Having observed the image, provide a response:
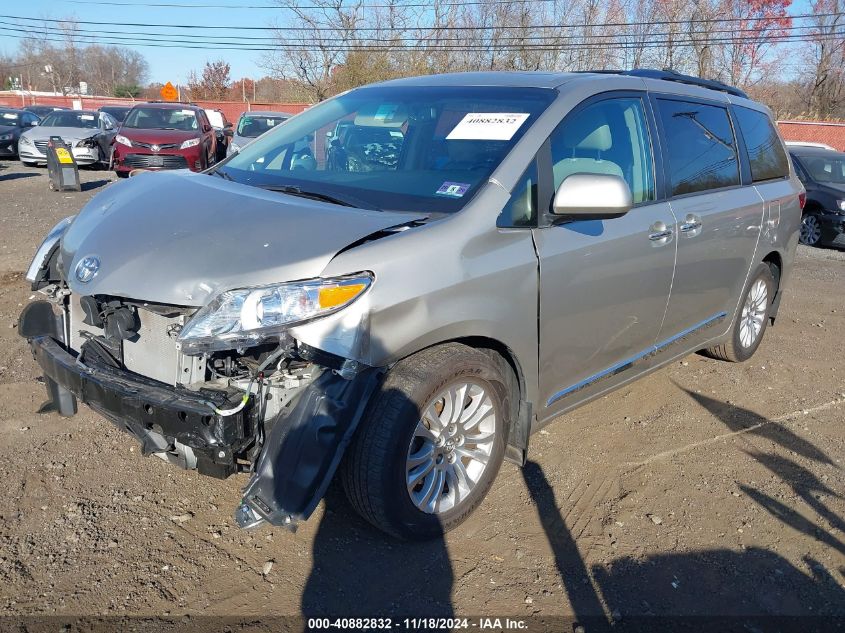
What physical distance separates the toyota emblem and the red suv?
11.6m

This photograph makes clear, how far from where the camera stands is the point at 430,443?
2.93 metres

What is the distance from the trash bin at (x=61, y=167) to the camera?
12.8 metres

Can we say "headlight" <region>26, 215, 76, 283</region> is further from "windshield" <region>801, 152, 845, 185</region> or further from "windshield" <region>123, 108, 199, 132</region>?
"windshield" <region>123, 108, 199, 132</region>

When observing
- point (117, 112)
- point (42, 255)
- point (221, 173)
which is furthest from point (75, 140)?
point (42, 255)

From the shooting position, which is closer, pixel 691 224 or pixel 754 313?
pixel 691 224

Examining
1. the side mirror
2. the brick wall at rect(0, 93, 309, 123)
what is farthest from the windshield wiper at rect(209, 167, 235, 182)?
the brick wall at rect(0, 93, 309, 123)

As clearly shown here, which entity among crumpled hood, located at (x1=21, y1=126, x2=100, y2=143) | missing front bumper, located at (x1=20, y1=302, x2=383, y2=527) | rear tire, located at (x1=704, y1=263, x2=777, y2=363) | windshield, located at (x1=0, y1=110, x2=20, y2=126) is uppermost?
windshield, located at (x1=0, y1=110, x2=20, y2=126)

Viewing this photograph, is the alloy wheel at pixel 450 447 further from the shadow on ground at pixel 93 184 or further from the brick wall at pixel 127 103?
the brick wall at pixel 127 103

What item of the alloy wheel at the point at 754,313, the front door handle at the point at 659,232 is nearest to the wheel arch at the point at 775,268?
the alloy wheel at the point at 754,313

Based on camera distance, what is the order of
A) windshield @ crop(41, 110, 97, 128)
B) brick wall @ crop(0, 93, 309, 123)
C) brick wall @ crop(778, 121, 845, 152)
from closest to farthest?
windshield @ crop(41, 110, 97, 128) < brick wall @ crop(778, 121, 845, 152) < brick wall @ crop(0, 93, 309, 123)

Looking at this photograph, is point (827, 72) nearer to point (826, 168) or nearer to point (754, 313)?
point (826, 168)

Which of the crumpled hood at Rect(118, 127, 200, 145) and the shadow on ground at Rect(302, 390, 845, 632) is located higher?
the crumpled hood at Rect(118, 127, 200, 145)

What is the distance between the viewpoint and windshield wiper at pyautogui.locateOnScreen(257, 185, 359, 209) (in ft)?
10.0

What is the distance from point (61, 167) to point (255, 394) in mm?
12422
